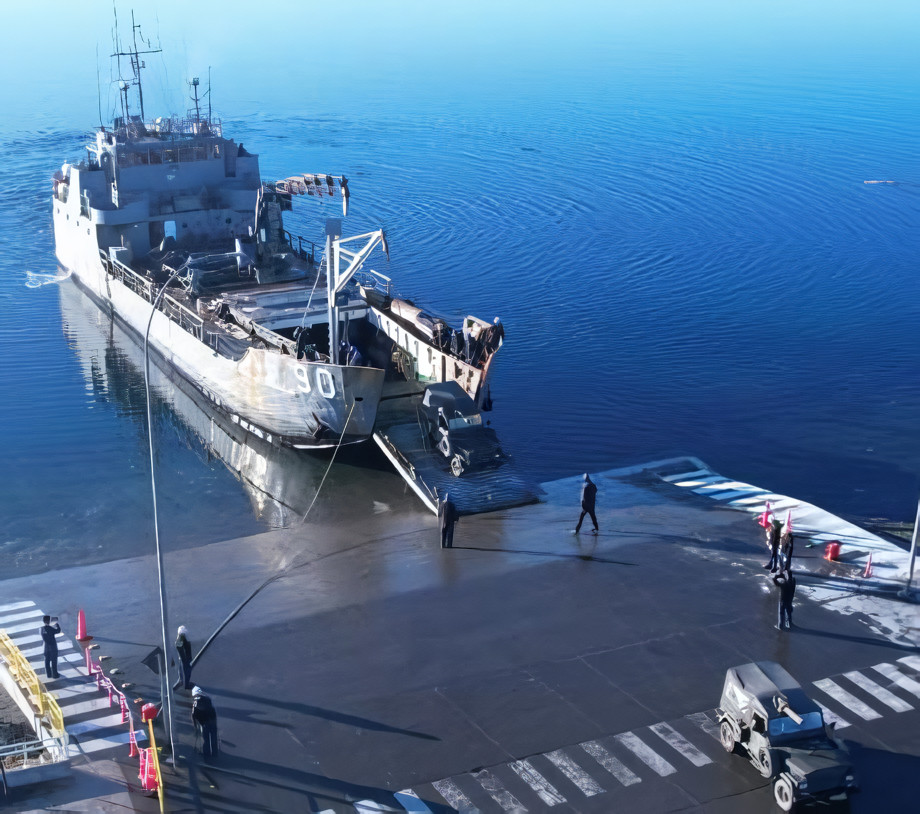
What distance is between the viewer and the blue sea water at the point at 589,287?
31.8m

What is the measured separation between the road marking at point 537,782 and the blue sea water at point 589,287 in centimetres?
1410

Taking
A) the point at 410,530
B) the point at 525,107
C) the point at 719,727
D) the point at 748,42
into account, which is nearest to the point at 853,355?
the point at 410,530

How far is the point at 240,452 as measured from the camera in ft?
112

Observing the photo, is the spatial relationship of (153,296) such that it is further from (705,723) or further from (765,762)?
(765,762)

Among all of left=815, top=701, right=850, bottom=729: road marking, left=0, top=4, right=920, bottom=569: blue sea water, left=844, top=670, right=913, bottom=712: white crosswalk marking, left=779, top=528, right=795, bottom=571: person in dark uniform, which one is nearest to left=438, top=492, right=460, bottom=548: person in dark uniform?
left=0, top=4, right=920, bottom=569: blue sea water

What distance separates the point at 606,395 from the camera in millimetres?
37562

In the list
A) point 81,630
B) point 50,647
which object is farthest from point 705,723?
point 81,630

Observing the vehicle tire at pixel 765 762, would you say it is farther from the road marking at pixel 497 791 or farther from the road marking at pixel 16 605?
the road marking at pixel 16 605

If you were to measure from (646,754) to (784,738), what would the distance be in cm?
226

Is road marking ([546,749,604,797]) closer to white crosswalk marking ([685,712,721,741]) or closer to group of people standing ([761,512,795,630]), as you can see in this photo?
white crosswalk marking ([685,712,721,741])

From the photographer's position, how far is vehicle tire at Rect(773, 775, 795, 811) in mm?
15266

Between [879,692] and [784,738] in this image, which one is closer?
[784,738]

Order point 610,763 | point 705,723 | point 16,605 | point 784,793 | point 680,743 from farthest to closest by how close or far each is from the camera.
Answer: point 16,605
point 705,723
point 680,743
point 610,763
point 784,793

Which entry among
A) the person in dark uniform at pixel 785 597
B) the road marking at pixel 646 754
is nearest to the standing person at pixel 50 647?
the road marking at pixel 646 754
